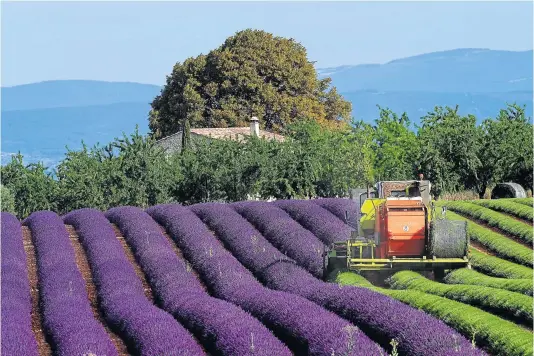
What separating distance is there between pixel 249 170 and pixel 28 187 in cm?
970

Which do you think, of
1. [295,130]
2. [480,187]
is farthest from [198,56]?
[480,187]

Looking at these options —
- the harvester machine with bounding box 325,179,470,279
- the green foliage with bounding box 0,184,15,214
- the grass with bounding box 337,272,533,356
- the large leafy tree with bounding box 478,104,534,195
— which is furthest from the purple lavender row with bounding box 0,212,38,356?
the large leafy tree with bounding box 478,104,534,195

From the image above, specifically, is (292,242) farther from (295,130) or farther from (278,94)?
(278,94)

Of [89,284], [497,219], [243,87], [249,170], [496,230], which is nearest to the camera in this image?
[89,284]

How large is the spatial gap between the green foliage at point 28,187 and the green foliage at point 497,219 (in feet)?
59.7

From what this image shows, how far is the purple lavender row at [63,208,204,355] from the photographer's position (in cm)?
1404

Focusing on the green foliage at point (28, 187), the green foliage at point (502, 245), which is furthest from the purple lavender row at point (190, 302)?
the green foliage at point (28, 187)

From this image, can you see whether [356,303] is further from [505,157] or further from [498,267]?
[505,157]

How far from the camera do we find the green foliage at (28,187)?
137 feet

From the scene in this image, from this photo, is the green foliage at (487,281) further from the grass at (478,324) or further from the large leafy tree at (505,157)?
the large leafy tree at (505,157)

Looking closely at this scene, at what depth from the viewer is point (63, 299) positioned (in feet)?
59.8

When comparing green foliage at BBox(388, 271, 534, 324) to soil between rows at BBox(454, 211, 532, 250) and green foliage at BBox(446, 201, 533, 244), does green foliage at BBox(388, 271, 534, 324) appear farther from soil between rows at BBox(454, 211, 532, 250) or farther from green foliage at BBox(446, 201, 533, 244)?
green foliage at BBox(446, 201, 533, 244)

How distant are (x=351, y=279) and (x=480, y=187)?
902 inches

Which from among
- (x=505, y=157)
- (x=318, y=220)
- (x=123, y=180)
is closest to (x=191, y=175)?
(x=123, y=180)
